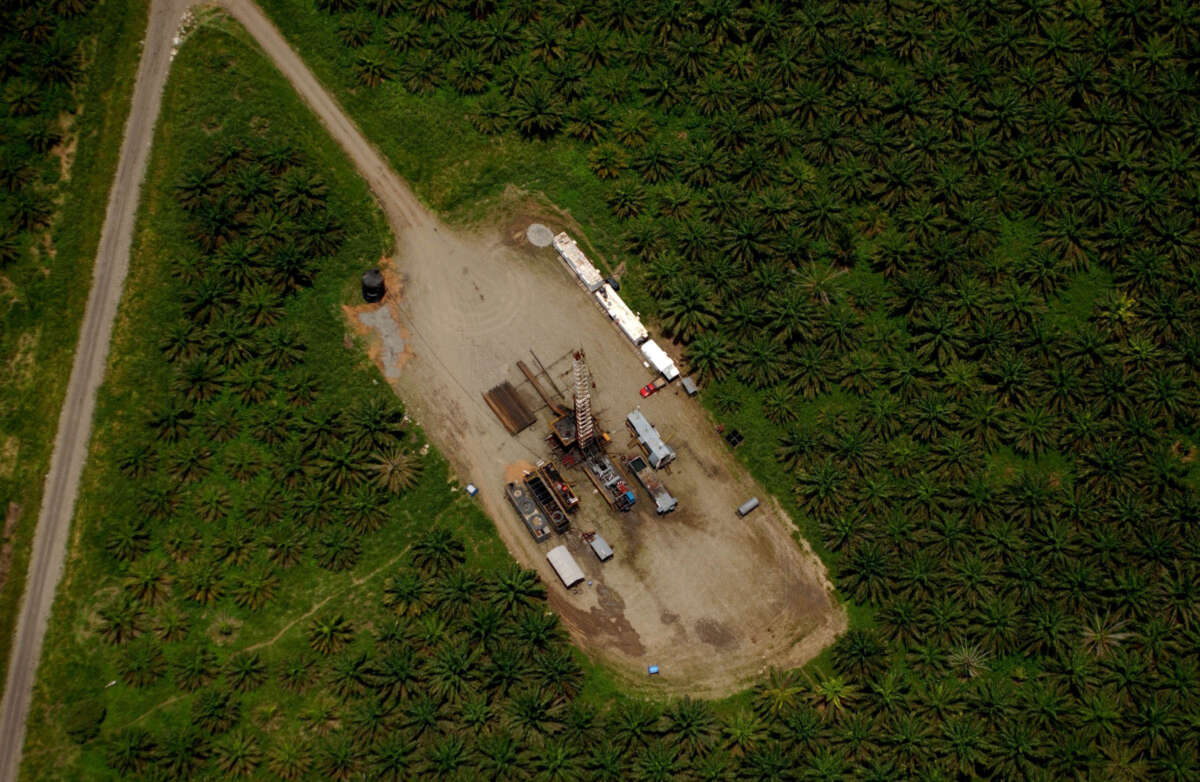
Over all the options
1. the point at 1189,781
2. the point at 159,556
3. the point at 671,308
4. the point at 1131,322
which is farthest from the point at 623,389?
the point at 1189,781

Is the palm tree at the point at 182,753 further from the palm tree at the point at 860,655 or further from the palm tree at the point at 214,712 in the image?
the palm tree at the point at 860,655

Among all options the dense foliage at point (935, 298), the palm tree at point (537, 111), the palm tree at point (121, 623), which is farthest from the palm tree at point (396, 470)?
the palm tree at point (537, 111)

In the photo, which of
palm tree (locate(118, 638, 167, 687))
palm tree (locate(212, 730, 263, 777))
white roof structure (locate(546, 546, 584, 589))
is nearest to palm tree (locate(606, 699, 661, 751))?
white roof structure (locate(546, 546, 584, 589))

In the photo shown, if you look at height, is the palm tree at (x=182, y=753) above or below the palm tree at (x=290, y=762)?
above

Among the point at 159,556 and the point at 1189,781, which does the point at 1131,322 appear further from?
the point at 159,556

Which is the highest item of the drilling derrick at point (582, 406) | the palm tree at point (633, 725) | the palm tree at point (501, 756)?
the drilling derrick at point (582, 406)

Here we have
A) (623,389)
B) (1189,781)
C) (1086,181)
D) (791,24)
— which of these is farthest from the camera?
(791,24)
